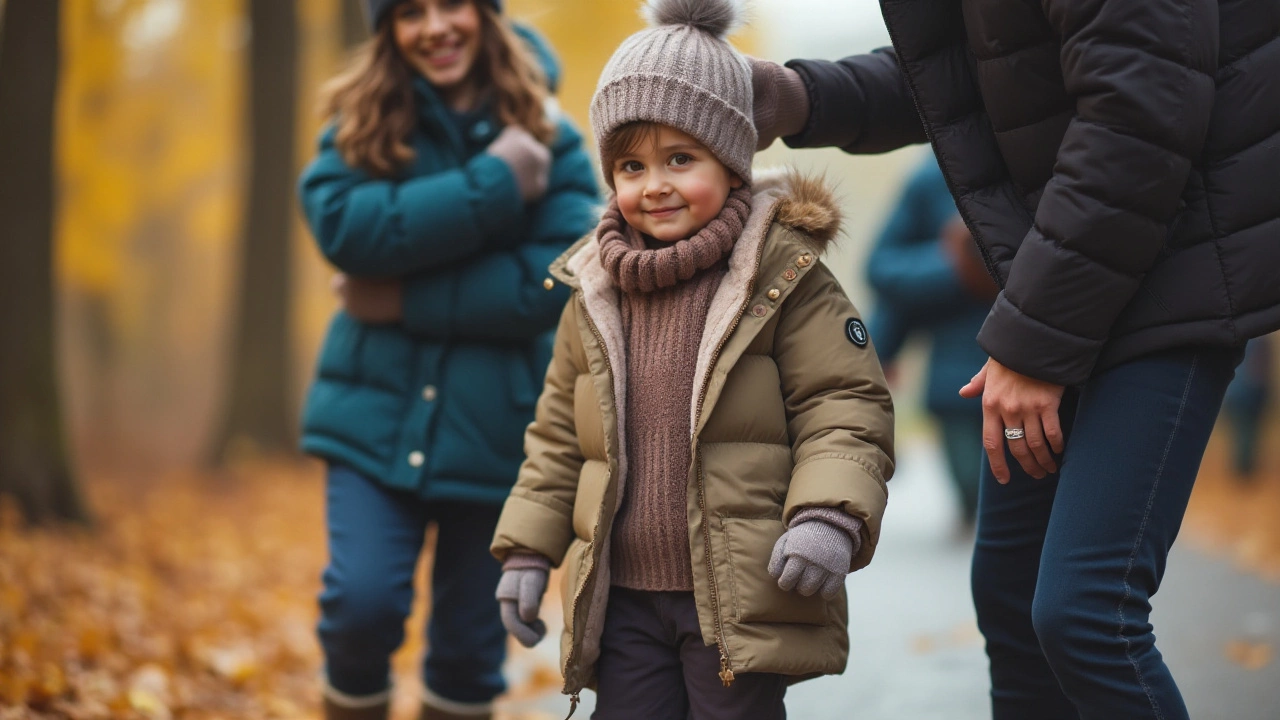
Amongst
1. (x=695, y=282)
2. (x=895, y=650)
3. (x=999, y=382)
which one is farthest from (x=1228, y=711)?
(x=695, y=282)

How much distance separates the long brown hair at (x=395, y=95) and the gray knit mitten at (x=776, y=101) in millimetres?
1037

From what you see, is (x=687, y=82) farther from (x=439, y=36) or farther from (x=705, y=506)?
(x=439, y=36)

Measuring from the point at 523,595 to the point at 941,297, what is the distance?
5.46 m

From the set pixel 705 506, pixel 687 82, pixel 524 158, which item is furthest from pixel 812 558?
pixel 524 158

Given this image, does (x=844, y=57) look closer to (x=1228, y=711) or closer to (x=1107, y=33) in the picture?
(x=1107, y=33)

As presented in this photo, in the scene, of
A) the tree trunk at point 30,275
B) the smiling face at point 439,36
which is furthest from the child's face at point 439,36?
the tree trunk at point 30,275

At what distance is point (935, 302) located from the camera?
313 inches

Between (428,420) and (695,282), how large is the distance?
3.91 feet

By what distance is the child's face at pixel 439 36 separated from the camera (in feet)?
13.1

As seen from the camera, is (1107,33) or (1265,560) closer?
(1107,33)

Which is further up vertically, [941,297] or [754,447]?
[754,447]

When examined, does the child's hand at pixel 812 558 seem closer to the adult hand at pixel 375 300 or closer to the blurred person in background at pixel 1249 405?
the adult hand at pixel 375 300

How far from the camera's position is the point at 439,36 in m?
4.00

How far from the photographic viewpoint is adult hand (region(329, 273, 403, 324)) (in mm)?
3883
